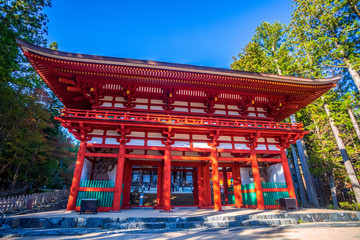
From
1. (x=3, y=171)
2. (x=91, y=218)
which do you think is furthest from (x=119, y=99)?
(x=3, y=171)

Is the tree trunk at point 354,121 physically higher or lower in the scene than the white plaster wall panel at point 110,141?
higher

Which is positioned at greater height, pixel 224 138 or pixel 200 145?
pixel 224 138

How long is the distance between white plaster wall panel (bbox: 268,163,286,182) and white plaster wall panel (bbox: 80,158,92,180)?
11796 millimetres

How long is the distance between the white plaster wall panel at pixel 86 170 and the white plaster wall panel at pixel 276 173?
11.8 metres

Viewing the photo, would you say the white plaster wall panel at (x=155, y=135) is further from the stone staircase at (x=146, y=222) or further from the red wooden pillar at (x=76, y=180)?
the stone staircase at (x=146, y=222)

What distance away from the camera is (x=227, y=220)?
266 inches

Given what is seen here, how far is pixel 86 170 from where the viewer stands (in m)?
9.54

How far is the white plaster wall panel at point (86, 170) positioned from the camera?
918 centimetres

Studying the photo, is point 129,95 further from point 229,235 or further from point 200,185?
point 229,235

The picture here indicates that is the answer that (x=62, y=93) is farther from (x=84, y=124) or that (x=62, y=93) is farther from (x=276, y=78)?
(x=276, y=78)

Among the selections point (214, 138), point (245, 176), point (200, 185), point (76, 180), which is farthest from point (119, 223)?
point (245, 176)

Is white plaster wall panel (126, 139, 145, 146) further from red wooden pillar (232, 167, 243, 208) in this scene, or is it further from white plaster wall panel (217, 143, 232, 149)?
red wooden pillar (232, 167, 243, 208)

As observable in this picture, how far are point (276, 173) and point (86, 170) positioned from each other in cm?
1190

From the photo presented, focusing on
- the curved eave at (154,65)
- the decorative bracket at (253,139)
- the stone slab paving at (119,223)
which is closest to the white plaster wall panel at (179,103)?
the curved eave at (154,65)
